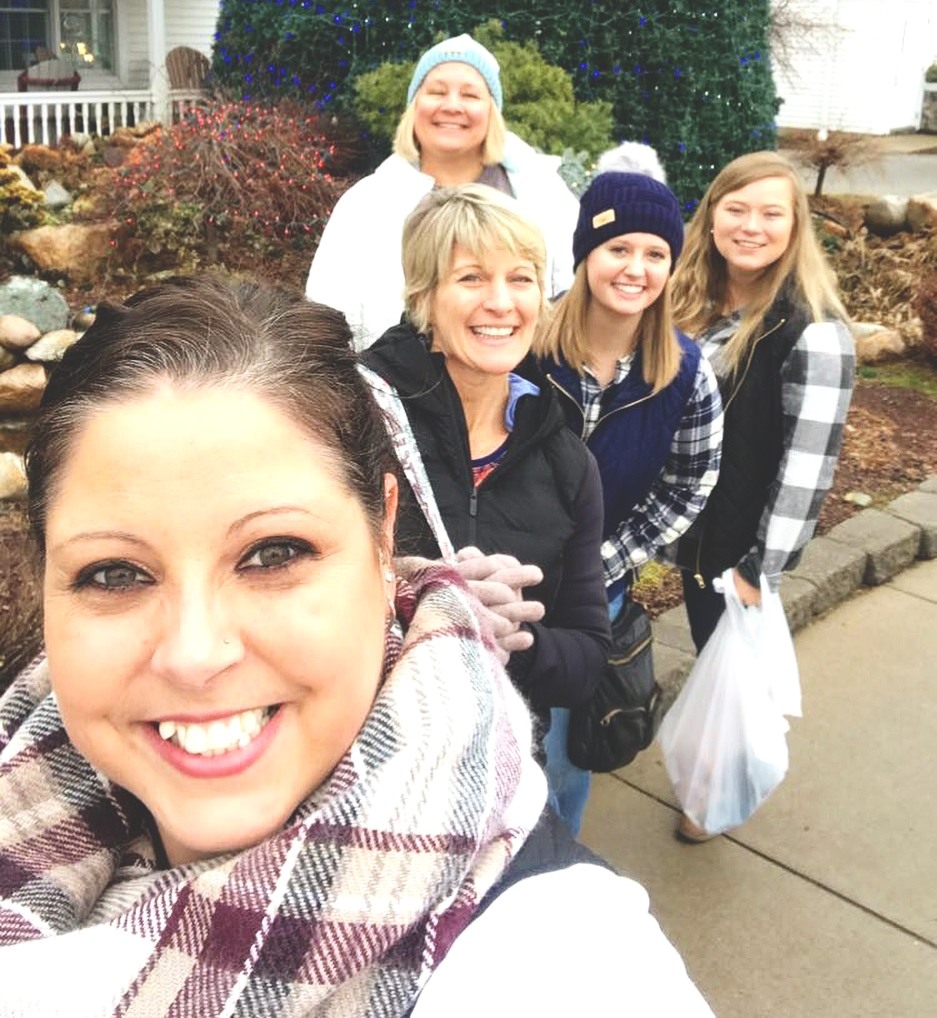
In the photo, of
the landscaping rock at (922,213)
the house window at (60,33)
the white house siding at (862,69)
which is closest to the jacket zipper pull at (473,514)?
the landscaping rock at (922,213)

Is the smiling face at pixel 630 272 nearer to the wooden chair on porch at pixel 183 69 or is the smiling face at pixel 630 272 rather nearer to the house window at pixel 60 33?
the wooden chair on porch at pixel 183 69

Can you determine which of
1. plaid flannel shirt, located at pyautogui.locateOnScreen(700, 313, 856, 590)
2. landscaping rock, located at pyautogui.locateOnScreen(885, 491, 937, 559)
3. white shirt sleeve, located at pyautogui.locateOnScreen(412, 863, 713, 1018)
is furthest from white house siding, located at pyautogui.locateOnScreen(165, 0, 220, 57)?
white shirt sleeve, located at pyautogui.locateOnScreen(412, 863, 713, 1018)

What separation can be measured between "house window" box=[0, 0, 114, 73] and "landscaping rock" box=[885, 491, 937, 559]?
11.1m

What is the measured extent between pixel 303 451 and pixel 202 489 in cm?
14

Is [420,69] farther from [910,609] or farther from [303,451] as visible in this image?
[910,609]

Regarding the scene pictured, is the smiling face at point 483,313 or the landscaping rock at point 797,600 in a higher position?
the smiling face at point 483,313

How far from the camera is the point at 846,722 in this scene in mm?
4270

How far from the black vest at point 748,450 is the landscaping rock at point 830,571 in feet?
5.63

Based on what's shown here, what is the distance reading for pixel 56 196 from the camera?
904 cm

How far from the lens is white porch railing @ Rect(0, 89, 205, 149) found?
10422 millimetres

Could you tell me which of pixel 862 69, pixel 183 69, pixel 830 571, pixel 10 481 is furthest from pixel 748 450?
pixel 862 69

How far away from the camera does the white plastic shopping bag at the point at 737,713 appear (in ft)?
10.6

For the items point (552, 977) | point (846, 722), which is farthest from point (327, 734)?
point (846, 722)

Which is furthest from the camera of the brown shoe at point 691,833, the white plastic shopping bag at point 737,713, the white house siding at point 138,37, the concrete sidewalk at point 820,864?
the white house siding at point 138,37
